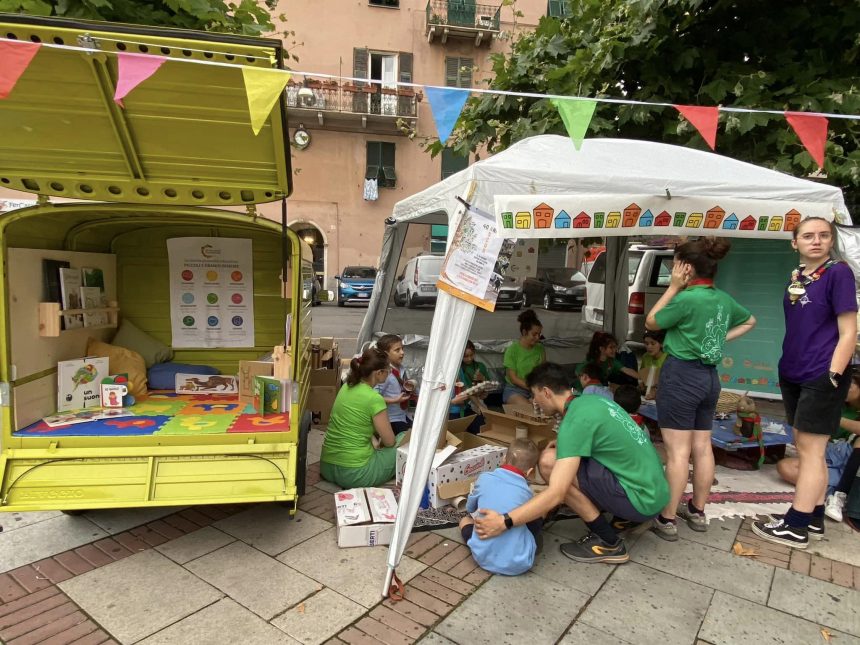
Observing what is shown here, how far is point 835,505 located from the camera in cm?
378

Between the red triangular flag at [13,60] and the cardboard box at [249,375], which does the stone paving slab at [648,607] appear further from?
the red triangular flag at [13,60]

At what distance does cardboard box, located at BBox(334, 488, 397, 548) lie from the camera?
321 cm

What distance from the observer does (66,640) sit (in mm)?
2387

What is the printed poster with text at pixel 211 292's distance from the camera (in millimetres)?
4312

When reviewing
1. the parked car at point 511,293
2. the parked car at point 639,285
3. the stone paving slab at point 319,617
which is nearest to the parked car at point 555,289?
the parked car at point 511,293

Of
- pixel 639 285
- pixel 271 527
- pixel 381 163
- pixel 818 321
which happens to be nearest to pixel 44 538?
pixel 271 527

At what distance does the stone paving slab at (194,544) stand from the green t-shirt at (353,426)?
93 cm

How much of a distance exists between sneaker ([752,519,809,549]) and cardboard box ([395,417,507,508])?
1849mm

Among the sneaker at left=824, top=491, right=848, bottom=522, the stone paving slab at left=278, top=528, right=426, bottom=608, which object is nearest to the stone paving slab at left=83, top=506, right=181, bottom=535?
the stone paving slab at left=278, top=528, right=426, bottom=608

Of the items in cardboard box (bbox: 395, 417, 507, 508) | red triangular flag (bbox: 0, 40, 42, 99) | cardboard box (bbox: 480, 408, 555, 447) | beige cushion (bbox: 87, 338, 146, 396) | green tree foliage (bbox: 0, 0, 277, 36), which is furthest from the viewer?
cardboard box (bbox: 480, 408, 555, 447)

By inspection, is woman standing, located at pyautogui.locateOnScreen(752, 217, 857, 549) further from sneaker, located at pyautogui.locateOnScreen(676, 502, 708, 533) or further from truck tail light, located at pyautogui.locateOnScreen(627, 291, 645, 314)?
truck tail light, located at pyautogui.locateOnScreen(627, 291, 645, 314)

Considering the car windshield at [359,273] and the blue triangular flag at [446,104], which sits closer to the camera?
the blue triangular flag at [446,104]

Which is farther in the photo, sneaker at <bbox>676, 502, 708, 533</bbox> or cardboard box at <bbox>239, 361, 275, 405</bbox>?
cardboard box at <bbox>239, 361, 275, 405</bbox>

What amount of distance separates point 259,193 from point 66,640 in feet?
8.77
